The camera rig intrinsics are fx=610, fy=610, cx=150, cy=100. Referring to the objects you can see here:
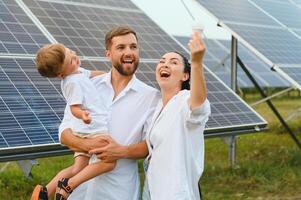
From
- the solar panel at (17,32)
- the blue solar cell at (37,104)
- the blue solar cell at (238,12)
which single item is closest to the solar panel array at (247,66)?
the blue solar cell at (238,12)

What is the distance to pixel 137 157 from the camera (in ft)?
11.0

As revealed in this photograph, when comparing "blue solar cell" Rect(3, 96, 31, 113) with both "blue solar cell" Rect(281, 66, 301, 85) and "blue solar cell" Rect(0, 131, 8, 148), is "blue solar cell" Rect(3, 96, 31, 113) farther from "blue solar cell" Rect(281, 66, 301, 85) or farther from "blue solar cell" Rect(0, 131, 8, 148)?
"blue solar cell" Rect(281, 66, 301, 85)

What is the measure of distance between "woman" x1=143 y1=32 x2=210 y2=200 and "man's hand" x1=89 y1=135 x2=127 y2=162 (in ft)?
0.50

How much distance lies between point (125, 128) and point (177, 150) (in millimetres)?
410

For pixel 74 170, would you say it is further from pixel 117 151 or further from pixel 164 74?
pixel 164 74

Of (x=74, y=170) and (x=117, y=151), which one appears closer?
(x=117, y=151)

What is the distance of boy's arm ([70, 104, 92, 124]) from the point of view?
3283 millimetres

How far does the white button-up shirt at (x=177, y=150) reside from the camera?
311 centimetres

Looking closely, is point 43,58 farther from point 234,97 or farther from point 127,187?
point 234,97

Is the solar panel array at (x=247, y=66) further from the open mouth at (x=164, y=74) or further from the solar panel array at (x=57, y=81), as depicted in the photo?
the open mouth at (x=164, y=74)

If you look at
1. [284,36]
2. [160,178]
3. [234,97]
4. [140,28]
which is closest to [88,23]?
[140,28]

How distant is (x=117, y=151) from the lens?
330 centimetres

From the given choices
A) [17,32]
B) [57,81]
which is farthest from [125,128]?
[17,32]

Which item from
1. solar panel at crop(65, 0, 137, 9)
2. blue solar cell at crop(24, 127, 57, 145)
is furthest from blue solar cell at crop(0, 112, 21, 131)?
solar panel at crop(65, 0, 137, 9)
